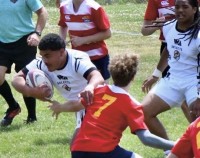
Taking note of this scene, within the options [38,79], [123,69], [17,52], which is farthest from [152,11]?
[123,69]

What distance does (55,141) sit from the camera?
25.3 feet

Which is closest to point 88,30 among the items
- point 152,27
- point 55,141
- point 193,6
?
point 152,27

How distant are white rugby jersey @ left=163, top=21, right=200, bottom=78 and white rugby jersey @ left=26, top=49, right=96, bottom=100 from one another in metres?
0.82

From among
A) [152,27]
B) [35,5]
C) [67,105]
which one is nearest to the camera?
[67,105]

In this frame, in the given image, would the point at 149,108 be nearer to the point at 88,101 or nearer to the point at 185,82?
the point at 185,82

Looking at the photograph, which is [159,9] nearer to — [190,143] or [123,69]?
[123,69]

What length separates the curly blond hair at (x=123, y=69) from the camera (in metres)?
5.14

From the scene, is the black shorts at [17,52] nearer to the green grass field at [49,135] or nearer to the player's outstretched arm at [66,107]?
the green grass field at [49,135]

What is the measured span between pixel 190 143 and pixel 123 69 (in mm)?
1137

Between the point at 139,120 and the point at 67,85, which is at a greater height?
the point at 139,120

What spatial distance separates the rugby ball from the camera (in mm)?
6199

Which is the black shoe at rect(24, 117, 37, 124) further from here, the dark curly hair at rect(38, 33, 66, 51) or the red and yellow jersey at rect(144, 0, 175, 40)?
the dark curly hair at rect(38, 33, 66, 51)

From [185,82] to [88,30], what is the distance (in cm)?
172

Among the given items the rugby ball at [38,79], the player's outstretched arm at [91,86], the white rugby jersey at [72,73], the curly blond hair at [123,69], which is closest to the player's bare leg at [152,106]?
the white rugby jersey at [72,73]
